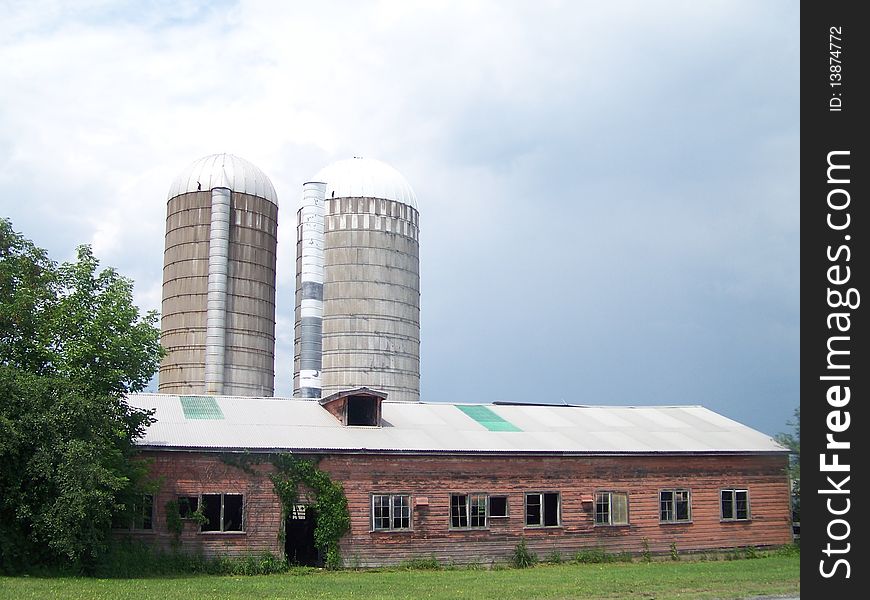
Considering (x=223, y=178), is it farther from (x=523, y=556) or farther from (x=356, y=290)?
(x=523, y=556)

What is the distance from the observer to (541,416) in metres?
39.1

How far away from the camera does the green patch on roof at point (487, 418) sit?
36.4m

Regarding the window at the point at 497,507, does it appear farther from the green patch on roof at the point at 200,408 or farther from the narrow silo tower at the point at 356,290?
the narrow silo tower at the point at 356,290

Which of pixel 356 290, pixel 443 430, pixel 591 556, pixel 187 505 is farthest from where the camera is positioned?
pixel 356 290

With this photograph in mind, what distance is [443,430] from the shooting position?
35062 mm

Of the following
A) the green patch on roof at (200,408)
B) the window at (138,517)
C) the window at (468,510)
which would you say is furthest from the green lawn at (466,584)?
the green patch on roof at (200,408)

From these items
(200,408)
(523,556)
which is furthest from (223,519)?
(523,556)

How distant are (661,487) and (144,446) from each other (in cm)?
1805

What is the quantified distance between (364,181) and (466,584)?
33377 mm

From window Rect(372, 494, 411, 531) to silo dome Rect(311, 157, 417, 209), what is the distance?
26096 millimetres

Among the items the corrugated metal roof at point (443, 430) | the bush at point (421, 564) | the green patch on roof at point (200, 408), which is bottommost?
the bush at point (421, 564)

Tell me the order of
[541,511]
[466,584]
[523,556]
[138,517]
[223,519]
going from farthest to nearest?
1. [541,511]
2. [523,556]
3. [223,519]
4. [138,517]
5. [466,584]

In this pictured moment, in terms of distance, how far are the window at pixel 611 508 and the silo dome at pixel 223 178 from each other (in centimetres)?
2806
